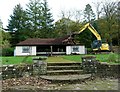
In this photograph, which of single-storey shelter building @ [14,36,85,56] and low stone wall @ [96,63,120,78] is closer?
low stone wall @ [96,63,120,78]

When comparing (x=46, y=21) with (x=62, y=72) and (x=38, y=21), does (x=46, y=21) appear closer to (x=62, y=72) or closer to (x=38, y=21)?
(x=38, y=21)

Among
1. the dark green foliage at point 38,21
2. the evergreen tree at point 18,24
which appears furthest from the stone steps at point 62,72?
the dark green foliage at point 38,21

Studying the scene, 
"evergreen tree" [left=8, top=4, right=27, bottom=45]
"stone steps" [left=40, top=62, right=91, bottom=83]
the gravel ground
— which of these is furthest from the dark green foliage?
the gravel ground

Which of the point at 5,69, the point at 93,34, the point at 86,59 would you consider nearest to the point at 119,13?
the point at 93,34

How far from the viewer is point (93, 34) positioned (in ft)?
94.7

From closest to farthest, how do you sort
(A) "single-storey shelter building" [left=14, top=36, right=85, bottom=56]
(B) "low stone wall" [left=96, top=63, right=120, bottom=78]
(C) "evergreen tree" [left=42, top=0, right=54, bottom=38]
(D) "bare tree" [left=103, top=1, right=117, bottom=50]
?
(B) "low stone wall" [left=96, top=63, right=120, bottom=78], (A) "single-storey shelter building" [left=14, top=36, right=85, bottom=56], (D) "bare tree" [left=103, top=1, right=117, bottom=50], (C) "evergreen tree" [left=42, top=0, right=54, bottom=38]

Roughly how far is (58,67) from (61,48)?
18990 millimetres

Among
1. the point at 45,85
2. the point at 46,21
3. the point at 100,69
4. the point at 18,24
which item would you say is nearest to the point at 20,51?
the point at 18,24

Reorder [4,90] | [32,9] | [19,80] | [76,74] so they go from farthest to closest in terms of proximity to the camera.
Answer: [32,9] → [76,74] → [19,80] → [4,90]

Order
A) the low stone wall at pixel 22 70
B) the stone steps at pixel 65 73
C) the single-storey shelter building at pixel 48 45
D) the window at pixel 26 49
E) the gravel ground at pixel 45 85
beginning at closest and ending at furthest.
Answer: the gravel ground at pixel 45 85, the stone steps at pixel 65 73, the low stone wall at pixel 22 70, the single-storey shelter building at pixel 48 45, the window at pixel 26 49

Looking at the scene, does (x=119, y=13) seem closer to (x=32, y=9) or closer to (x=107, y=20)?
(x=107, y=20)

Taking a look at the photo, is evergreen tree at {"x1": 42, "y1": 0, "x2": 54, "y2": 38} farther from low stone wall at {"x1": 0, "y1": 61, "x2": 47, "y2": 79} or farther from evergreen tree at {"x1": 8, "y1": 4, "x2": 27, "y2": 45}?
low stone wall at {"x1": 0, "y1": 61, "x2": 47, "y2": 79}

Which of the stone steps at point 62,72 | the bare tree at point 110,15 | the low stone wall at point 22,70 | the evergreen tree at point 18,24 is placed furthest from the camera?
the evergreen tree at point 18,24

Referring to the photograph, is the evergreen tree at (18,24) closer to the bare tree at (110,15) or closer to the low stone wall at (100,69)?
the bare tree at (110,15)
